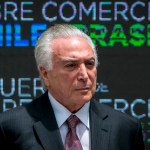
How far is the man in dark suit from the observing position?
2430mm

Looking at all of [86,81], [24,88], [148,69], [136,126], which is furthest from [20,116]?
[148,69]

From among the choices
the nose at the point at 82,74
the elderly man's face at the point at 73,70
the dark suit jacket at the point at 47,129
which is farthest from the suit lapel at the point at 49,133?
the nose at the point at 82,74

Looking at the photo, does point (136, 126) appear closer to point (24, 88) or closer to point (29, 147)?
point (29, 147)

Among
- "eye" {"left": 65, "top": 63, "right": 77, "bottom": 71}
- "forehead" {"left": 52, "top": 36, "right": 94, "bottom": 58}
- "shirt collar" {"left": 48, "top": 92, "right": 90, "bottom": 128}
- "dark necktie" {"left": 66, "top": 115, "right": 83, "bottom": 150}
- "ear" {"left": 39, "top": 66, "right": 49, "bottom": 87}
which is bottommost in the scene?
"dark necktie" {"left": 66, "top": 115, "right": 83, "bottom": 150}

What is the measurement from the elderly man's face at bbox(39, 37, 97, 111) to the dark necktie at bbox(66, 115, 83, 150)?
0.05 metres

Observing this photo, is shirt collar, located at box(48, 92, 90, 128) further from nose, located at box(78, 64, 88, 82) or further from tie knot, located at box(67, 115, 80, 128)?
nose, located at box(78, 64, 88, 82)

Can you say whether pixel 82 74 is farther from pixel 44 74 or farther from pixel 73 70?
pixel 44 74

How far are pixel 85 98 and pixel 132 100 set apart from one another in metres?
1.32

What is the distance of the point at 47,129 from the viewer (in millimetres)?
2465

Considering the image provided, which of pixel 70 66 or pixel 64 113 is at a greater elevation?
pixel 70 66

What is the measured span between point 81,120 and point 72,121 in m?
0.04

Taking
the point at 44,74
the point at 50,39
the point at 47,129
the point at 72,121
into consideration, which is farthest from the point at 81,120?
the point at 50,39

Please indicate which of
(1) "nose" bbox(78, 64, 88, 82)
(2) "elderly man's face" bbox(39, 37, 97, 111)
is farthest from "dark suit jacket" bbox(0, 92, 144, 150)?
(1) "nose" bbox(78, 64, 88, 82)

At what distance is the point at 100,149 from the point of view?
8.07 feet
